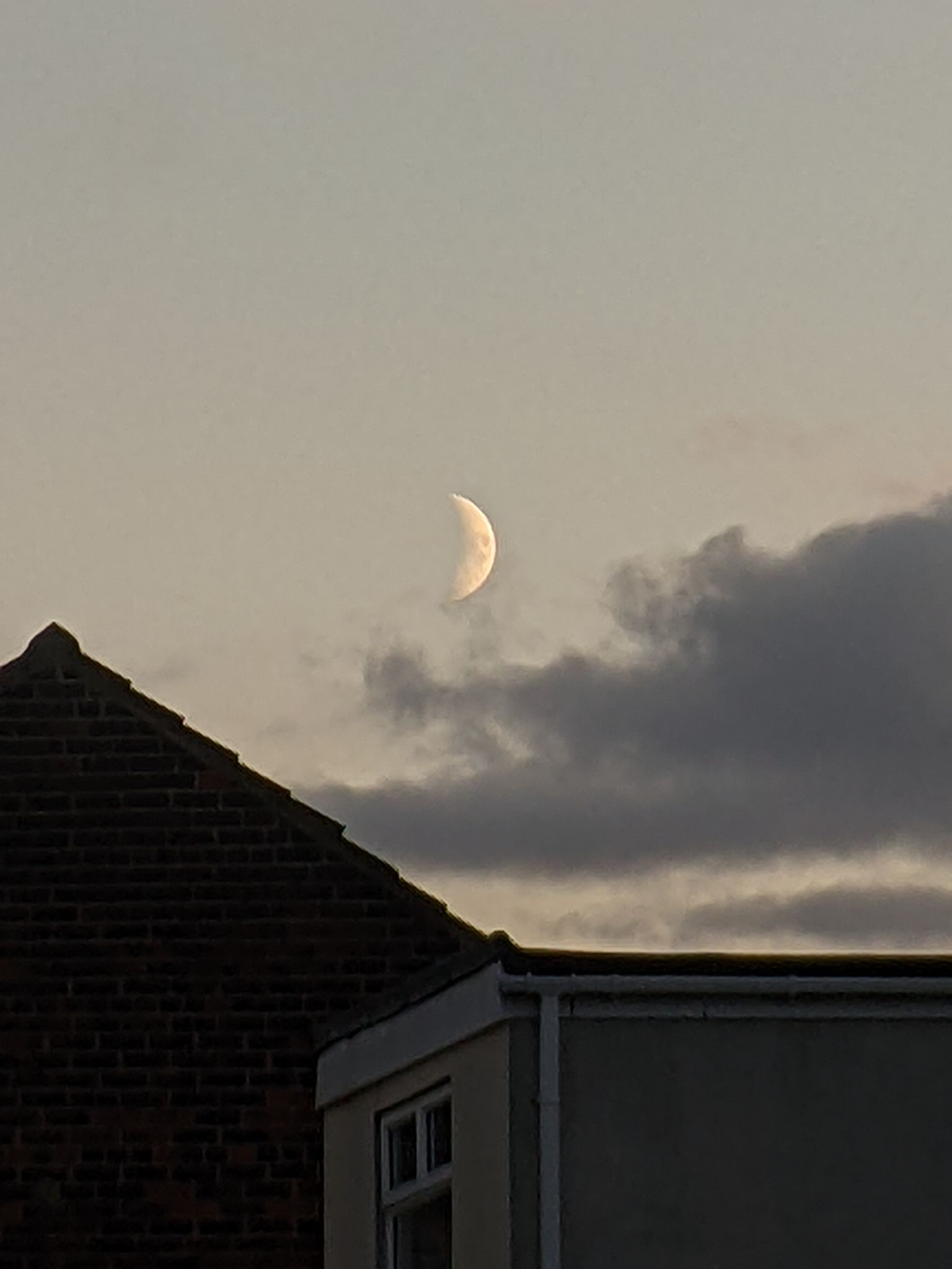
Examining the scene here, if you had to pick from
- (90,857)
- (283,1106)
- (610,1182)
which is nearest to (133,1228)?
(283,1106)

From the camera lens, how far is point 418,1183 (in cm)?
1616

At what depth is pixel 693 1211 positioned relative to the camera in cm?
1460

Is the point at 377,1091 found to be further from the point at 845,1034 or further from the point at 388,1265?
the point at 845,1034

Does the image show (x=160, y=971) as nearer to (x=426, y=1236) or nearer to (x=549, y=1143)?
(x=426, y=1236)

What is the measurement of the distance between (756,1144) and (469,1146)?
60.1 inches

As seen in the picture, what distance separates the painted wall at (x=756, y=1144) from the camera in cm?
1456

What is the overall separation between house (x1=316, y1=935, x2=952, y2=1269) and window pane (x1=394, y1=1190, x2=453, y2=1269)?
0.70 meters

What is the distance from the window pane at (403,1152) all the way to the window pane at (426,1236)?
0.20m

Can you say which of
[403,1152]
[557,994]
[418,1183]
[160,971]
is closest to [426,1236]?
[418,1183]

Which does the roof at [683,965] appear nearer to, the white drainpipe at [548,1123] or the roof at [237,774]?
the white drainpipe at [548,1123]

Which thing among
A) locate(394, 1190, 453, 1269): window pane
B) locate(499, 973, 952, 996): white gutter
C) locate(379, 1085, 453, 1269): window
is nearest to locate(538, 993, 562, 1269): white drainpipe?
locate(499, 973, 952, 996): white gutter

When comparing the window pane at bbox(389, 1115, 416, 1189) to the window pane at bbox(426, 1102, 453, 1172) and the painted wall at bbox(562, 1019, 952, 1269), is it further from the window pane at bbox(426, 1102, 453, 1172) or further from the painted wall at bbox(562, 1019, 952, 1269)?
the painted wall at bbox(562, 1019, 952, 1269)

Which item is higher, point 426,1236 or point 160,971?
point 160,971

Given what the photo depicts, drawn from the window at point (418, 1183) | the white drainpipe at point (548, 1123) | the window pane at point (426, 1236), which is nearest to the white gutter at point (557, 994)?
the white drainpipe at point (548, 1123)
